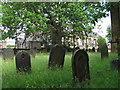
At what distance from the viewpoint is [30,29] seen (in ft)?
52.0

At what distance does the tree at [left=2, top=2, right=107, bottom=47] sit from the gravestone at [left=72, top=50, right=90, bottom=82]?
11046 mm

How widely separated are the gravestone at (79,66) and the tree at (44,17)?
11.0 m

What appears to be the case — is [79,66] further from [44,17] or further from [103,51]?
[44,17]

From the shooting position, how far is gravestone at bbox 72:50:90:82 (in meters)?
4.24

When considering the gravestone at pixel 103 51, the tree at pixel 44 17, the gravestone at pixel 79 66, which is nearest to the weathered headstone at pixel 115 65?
the gravestone at pixel 79 66

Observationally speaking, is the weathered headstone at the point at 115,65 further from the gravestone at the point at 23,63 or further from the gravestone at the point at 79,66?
the gravestone at the point at 23,63

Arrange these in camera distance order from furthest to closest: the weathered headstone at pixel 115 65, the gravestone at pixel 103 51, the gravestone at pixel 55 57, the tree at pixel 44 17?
1. the tree at pixel 44 17
2. the gravestone at pixel 103 51
3. the gravestone at pixel 55 57
4. the weathered headstone at pixel 115 65

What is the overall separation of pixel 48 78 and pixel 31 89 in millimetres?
810

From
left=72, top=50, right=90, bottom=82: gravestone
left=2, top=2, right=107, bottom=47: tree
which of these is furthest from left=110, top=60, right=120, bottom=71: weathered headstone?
left=2, top=2, right=107, bottom=47: tree

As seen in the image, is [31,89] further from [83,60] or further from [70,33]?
[70,33]

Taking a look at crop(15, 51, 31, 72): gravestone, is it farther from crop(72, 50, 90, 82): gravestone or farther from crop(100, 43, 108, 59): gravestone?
crop(100, 43, 108, 59): gravestone

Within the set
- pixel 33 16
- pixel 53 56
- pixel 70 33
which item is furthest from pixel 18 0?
pixel 53 56

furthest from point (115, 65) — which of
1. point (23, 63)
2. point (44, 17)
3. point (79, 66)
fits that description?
point (44, 17)

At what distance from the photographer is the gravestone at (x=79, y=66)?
4238 millimetres
